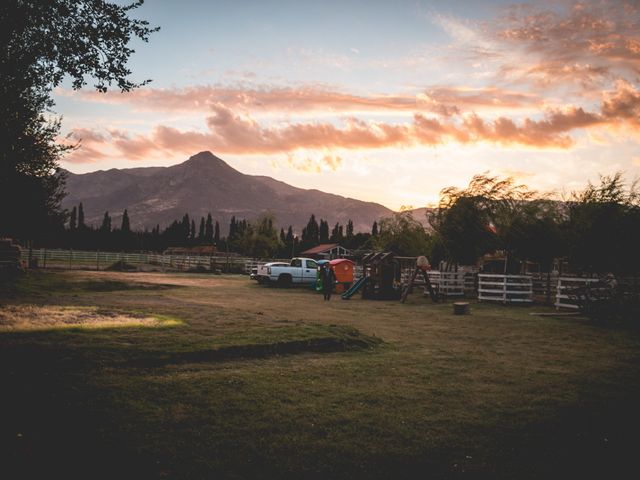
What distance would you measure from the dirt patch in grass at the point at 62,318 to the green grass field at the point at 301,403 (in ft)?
0.43

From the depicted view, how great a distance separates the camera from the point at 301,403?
5.71 metres

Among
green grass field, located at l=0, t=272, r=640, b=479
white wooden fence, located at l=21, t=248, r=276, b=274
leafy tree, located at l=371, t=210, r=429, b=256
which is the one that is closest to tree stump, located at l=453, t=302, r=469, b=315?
green grass field, located at l=0, t=272, r=640, b=479

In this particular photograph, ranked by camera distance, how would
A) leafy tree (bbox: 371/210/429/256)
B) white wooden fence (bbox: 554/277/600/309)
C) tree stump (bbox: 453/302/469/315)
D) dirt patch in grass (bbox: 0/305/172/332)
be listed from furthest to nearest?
leafy tree (bbox: 371/210/429/256) → white wooden fence (bbox: 554/277/600/309) → tree stump (bbox: 453/302/469/315) → dirt patch in grass (bbox: 0/305/172/332)

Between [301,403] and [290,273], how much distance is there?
25242 millimetres

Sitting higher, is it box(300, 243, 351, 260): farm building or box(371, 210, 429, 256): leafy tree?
box(371, 210, 429, 256): leafy tree

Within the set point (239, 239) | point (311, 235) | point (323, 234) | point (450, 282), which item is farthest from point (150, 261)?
point (323, 234)

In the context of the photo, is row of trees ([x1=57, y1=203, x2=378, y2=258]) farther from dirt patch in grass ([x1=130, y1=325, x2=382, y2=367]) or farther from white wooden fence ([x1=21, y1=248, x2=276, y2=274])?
dirt patch in grass ([x1=130, y1=325, x2=382, y2=367])

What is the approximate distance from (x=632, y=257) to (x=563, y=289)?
17.5ft

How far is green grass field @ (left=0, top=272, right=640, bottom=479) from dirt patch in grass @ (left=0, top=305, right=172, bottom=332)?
13cm

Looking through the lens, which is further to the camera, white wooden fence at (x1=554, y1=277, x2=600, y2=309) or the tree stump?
white wooden fence at (x1=554, y1=277, x2=600, y2=309)

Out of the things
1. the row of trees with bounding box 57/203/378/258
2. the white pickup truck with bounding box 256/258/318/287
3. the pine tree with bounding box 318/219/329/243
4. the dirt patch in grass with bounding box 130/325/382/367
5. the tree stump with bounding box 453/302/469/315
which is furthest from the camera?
the pine tree with bounding box 318/219/329/243

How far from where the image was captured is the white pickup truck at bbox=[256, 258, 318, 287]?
30.5 meters

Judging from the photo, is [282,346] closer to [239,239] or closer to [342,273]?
[342,273]

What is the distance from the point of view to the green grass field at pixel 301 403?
405 cm
